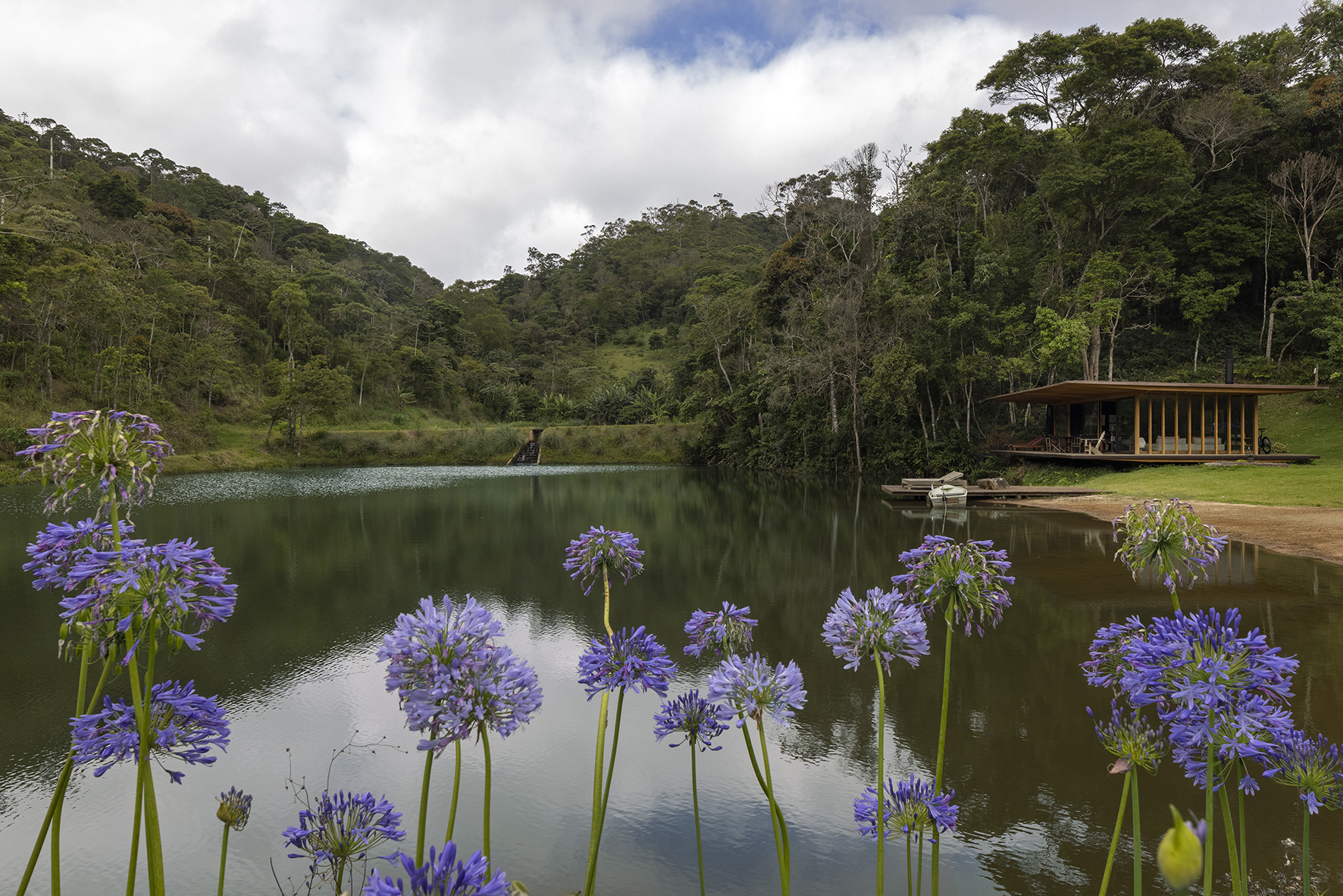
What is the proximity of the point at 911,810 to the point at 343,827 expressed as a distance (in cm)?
160

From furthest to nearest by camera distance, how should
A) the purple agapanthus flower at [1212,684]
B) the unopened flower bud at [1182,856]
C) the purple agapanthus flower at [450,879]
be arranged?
the purple agapanthus flower at [1212,684] → the purple agapanthus flower at [450,879] → the unopened flower bud at [1182,856]

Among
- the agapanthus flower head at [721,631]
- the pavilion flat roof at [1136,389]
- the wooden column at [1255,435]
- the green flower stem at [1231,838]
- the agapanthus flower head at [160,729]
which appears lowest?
the green flower stem at [1231,838]

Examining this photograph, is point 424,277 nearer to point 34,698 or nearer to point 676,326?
point 676,326

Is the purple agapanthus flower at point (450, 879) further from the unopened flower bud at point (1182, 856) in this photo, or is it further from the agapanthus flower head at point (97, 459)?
the agapanthus flower head at point (97, 459)

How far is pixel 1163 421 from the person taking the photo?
22125 mm

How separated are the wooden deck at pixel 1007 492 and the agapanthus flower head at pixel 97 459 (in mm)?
20226

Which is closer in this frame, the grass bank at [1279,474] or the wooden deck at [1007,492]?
the grass bank at [1279,474]

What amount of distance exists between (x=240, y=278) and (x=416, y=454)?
19588 mm

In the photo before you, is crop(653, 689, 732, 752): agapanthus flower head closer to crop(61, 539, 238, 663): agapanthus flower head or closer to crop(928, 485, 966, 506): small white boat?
crop(61, 539, 238, 663): agapanthus flower head

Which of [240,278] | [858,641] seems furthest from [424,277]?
[858,641]

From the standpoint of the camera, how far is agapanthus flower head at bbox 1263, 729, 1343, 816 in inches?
67.3

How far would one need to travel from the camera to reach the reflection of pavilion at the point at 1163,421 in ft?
70.5

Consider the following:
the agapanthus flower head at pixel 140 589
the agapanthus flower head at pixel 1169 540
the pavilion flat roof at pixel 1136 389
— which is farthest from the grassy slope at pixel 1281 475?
the agapanthus flower head at pixel 140 589

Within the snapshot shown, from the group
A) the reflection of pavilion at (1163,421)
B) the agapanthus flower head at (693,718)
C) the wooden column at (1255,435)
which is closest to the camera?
the agapanthus flower head at (693,718)
